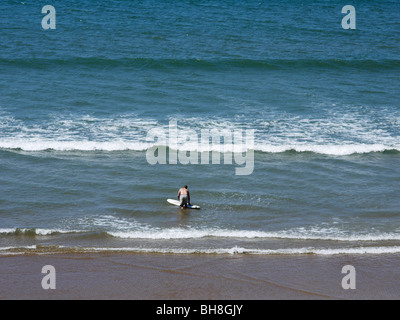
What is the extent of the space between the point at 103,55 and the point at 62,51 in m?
2.66

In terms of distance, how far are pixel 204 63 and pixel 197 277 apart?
69.4 ft

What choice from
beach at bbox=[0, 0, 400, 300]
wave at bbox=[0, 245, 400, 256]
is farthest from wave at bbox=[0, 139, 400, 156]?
wave at bbox=[0, 245, 400, 256]

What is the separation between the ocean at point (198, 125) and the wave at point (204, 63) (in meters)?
0.12

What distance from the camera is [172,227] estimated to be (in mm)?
14695

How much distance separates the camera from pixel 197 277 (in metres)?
11.8

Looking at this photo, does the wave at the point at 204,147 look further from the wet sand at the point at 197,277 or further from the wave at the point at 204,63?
the wave at the point at 204,63

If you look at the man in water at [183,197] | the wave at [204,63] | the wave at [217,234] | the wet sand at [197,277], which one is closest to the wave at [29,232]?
the wave at [217,234]

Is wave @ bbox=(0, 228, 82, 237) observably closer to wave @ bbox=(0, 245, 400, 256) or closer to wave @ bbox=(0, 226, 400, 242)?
wave @ bbox=(0, 226, 400, 242)

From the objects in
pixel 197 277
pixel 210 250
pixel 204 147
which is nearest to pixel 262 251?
pixel 210 250

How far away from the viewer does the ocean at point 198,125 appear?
14.5 metres

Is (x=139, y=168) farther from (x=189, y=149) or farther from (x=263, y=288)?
(x=263, y=288)

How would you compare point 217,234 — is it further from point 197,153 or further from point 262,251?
point 197,153

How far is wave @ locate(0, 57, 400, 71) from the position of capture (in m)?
30.2

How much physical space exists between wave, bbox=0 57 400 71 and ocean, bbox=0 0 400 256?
0.12 m
